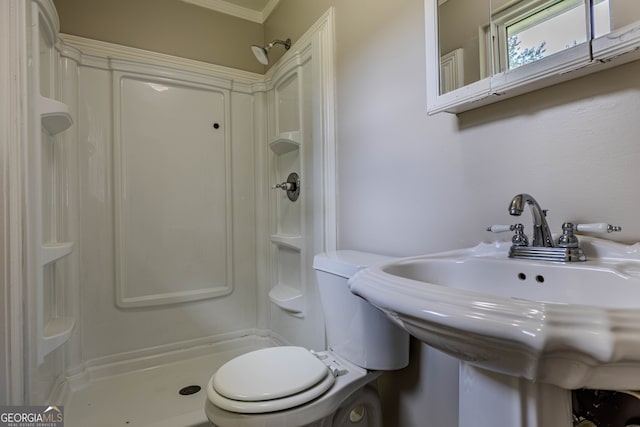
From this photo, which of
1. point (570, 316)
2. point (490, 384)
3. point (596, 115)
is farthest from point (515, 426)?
point (596, 115)

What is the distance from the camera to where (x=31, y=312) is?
3.83 ft

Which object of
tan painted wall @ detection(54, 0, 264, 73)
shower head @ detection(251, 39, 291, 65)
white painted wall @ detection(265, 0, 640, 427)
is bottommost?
white painted wall @ detection(265, 0, 640, 427)

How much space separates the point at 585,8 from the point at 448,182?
499 mm

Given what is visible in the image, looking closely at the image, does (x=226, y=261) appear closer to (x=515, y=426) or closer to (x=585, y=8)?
(x=515, y=426)

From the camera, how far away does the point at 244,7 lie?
89.0 inches

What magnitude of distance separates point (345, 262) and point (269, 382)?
420mm

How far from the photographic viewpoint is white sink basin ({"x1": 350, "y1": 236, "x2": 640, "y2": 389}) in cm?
37

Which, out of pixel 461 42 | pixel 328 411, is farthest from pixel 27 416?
pixel 461 42

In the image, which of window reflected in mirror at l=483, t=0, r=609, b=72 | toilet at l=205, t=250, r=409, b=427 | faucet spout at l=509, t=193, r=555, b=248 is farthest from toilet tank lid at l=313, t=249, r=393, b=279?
window reflected in mirror at l=483, t=0, r=609, b=72

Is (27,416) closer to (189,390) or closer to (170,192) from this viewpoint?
(189,390)

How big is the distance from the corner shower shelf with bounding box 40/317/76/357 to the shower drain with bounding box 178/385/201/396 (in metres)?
0.59

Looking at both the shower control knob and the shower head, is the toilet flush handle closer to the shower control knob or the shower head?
the shower control knob

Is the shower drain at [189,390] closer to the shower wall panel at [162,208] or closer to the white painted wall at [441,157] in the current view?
the shower wall panel at [162,208]

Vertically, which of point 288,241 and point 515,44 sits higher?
point 515,44
